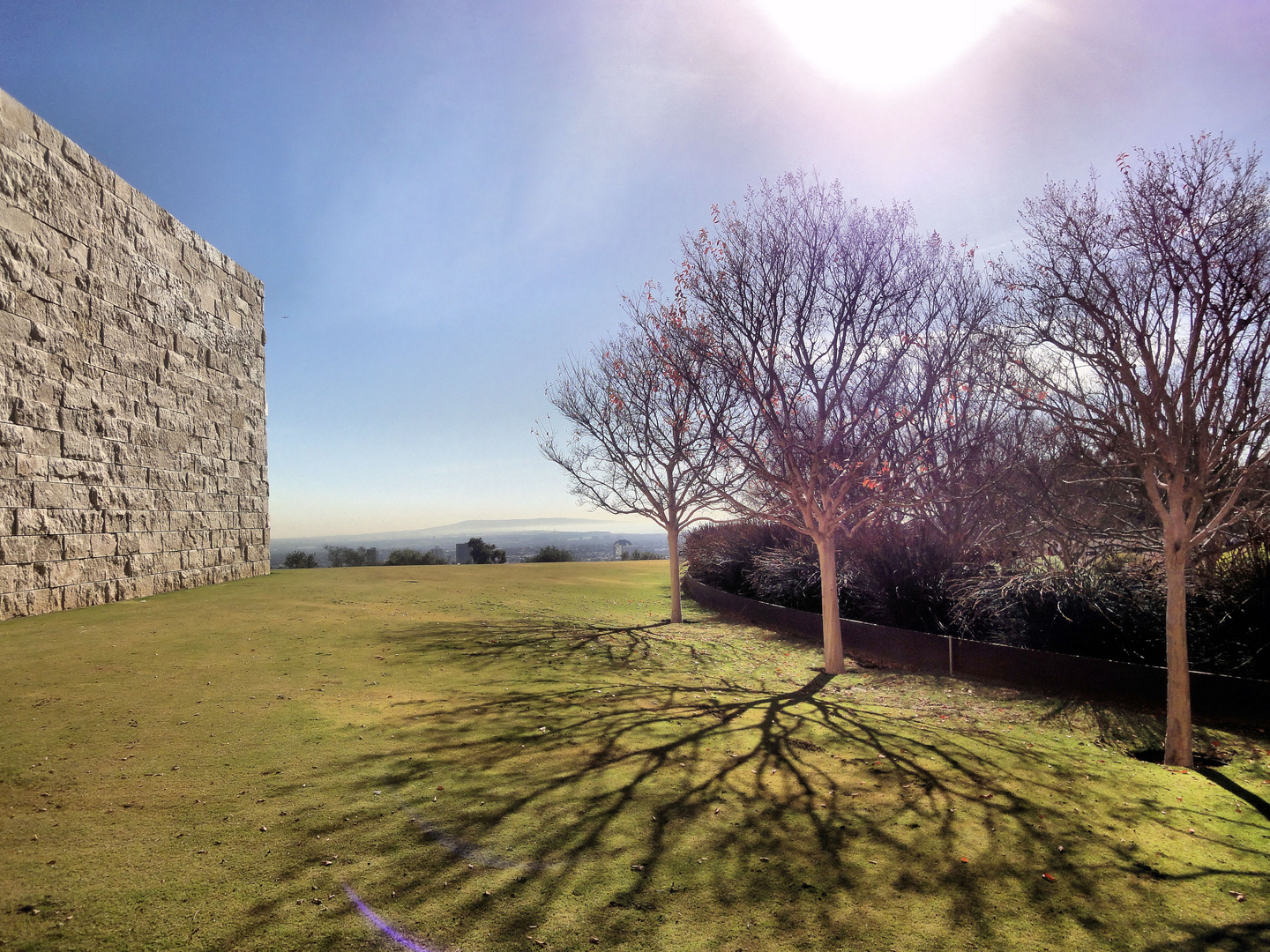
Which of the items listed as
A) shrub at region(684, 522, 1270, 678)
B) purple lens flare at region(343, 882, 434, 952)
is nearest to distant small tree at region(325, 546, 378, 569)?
shrub at region(684, 522, 1270, 678)

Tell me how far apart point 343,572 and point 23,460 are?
919cm

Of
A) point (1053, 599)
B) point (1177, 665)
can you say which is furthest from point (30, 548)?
point (1053, 599)

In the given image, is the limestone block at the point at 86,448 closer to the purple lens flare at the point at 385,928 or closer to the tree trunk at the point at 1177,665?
the purple lens flare at the point at 385,928

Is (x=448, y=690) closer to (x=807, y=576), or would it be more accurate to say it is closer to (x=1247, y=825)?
(x=1247, y=825)

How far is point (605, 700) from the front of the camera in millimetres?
6758

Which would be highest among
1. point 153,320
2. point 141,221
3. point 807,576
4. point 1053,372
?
point 141,221

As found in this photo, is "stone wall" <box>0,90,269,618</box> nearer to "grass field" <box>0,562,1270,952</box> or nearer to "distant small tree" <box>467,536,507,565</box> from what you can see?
"grass field" <box>0,562,1270,952</box>

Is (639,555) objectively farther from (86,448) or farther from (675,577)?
(86,448)

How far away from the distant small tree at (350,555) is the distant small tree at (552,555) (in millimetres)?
5978

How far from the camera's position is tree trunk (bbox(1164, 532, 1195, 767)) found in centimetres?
551

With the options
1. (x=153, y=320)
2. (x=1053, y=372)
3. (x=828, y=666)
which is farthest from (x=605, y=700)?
(x=153, y=320)

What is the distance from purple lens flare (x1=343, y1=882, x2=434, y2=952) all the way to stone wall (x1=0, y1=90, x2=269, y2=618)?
8851 millimetres

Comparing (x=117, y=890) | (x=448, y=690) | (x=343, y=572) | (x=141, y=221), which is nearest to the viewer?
(x=117, y=890)

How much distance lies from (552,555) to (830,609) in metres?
19.5
